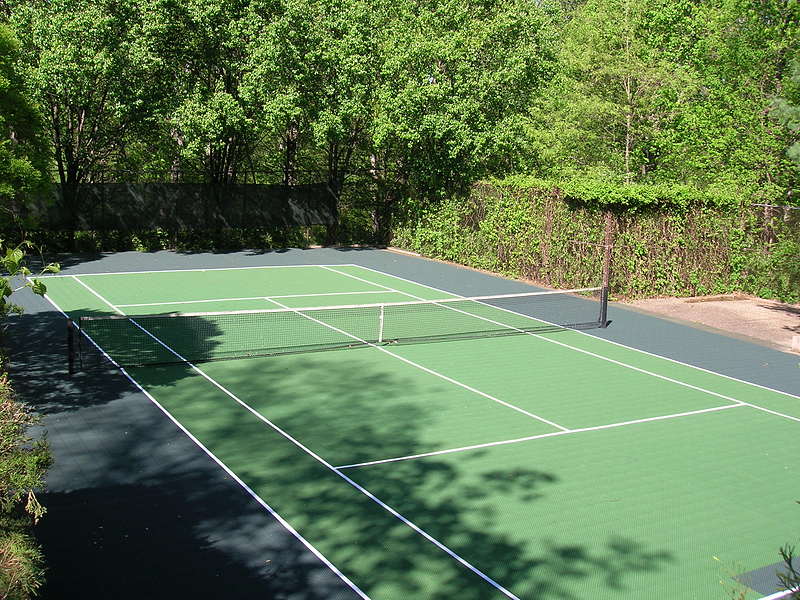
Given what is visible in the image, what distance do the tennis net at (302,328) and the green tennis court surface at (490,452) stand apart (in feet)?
0.33

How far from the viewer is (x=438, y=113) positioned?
2653 centimetres

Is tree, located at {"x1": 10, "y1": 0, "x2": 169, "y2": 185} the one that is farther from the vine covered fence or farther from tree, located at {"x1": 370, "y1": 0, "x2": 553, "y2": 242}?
the vine covered fence

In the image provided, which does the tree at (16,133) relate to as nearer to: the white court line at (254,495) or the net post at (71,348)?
the net post at (71,348)

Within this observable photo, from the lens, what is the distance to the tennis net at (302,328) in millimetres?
15188

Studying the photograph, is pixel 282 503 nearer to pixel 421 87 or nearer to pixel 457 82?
pixel 421 87

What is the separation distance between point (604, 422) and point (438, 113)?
15999mm

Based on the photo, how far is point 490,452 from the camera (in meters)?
11.1

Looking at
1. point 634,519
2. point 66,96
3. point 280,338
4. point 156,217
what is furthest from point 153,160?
point 634,519

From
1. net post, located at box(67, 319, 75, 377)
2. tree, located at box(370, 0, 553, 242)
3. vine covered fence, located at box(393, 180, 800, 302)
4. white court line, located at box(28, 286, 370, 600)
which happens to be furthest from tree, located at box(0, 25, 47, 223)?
vine covered fence, located at box(393, 180, 800, 302)

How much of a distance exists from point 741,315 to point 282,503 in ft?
47.5

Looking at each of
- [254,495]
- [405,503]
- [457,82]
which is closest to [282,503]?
[254,495]

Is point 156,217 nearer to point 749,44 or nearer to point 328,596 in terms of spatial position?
point 749,44

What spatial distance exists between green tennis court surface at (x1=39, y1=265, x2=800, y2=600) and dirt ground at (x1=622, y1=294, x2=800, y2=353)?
325 cm

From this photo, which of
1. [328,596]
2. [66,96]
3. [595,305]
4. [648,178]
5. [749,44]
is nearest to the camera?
[328,596]
